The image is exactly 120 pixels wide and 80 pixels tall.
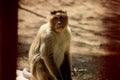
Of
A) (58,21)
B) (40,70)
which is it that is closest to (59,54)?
(40,70)

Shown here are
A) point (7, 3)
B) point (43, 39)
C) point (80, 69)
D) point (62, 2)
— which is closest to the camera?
point (7, 3)

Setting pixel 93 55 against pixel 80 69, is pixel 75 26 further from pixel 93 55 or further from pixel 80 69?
pixel 80 69

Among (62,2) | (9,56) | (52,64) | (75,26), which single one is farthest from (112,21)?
(9,56)

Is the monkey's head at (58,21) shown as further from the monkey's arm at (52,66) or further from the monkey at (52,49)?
the monkey's arm at (52,66)

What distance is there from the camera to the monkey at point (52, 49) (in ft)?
11.3

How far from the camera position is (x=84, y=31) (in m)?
6.82

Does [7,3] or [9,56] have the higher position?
[7,3]

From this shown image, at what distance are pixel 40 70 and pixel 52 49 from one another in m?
0.36

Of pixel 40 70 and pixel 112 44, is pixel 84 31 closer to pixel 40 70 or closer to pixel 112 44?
pixel 112 44

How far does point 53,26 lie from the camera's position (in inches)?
137

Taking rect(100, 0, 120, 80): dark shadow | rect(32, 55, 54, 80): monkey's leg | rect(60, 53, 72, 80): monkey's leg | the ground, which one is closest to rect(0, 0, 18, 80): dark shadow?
rect(32, 55, 54, 80): monkey's leg

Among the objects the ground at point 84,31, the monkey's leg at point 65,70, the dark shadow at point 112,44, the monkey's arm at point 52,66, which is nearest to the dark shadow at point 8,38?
the monkey's arm at point 52,66

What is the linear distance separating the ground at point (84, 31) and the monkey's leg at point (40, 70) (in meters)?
1.11

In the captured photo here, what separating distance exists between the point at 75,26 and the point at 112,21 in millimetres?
1044
